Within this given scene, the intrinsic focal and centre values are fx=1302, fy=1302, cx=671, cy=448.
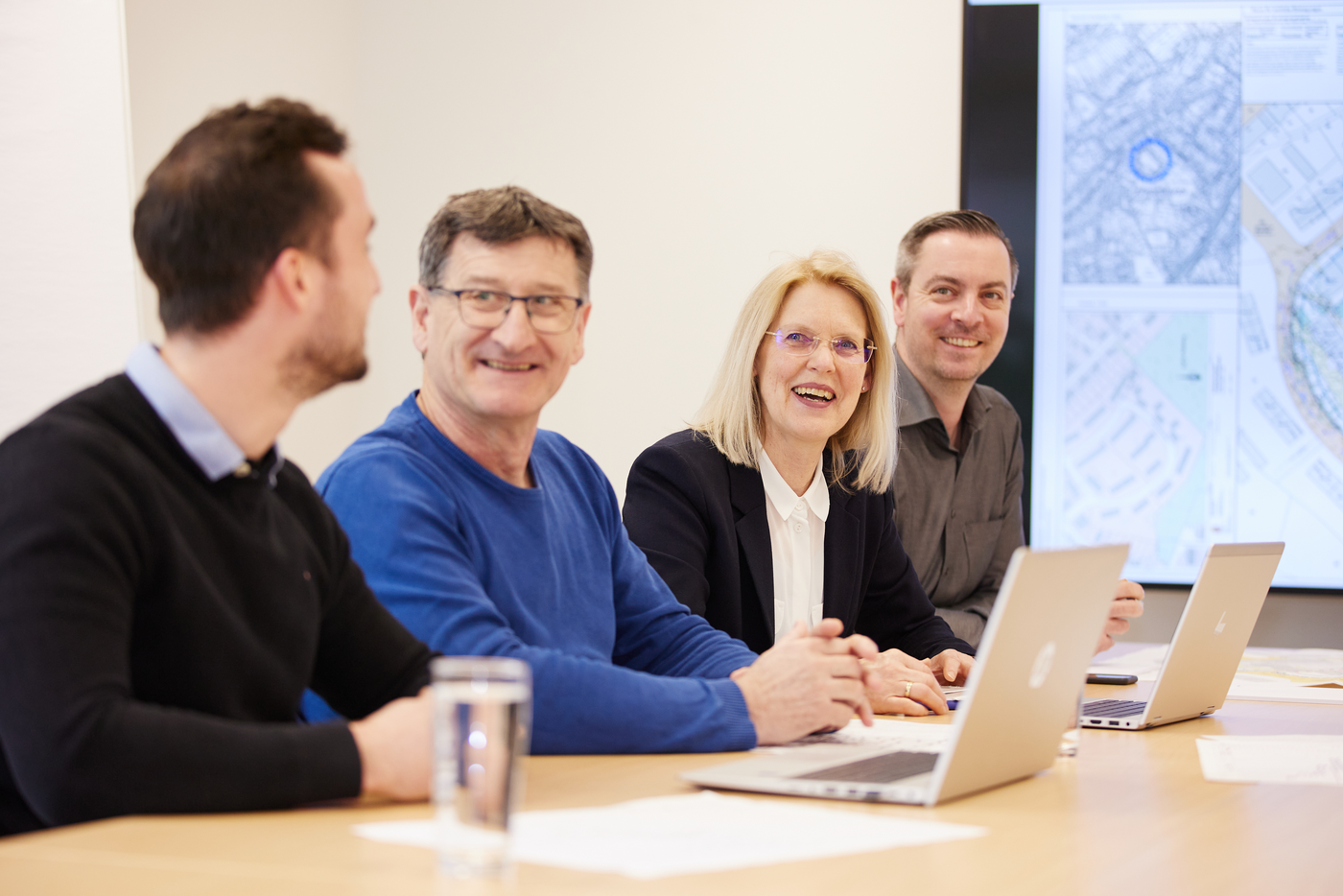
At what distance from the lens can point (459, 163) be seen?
399 centimetres

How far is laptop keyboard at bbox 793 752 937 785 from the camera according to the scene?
1.29 m

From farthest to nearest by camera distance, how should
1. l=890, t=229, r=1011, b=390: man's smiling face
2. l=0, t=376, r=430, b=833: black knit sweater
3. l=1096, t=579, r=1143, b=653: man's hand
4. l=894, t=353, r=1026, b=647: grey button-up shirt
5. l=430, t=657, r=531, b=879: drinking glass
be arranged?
l=890, t=229, r=1011, b=390: man's smiling face < l=894, t=353, r=1026, b=647: grey button-up shirt < l=1096, t=579, r=1143, b=653: man's hand < l=0, t=376, r=430, b=833: black knit sweater < l=430, t=657, r=531, b=879: drinking glass

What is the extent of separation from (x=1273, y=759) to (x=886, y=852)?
77cm

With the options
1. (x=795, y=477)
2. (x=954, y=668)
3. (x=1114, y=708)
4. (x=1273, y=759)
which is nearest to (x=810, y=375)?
(x=795, y=477)

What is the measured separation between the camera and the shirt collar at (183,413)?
4.09 feet

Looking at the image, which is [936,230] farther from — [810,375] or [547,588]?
[547,588]

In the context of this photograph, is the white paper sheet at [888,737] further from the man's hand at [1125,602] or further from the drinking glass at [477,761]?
the drinking glass at [477,761]

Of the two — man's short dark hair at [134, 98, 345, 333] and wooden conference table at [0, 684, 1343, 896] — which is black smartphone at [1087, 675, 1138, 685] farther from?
man's short dark hair at [134, 98, 345, 333]

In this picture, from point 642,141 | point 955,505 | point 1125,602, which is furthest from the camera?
point 642,141

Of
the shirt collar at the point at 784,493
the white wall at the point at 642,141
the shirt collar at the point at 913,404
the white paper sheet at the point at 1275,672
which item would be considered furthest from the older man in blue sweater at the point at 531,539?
the white wall at the point at 642,141

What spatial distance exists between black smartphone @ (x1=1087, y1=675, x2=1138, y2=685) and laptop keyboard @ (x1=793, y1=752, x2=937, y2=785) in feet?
3.14

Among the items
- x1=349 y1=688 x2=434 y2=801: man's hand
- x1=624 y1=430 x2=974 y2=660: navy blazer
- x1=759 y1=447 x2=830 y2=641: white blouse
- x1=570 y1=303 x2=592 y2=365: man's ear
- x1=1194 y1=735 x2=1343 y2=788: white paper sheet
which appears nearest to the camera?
x1=349 y1=688 x2=434 y2=801: man's hand

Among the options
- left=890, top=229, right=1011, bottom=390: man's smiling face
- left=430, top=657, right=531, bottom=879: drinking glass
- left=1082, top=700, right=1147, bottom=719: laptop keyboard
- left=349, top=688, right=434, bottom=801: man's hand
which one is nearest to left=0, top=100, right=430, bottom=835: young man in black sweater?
left=349, top=688, right=434, bottom=801: man's hand

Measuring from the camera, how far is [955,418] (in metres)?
3.15
